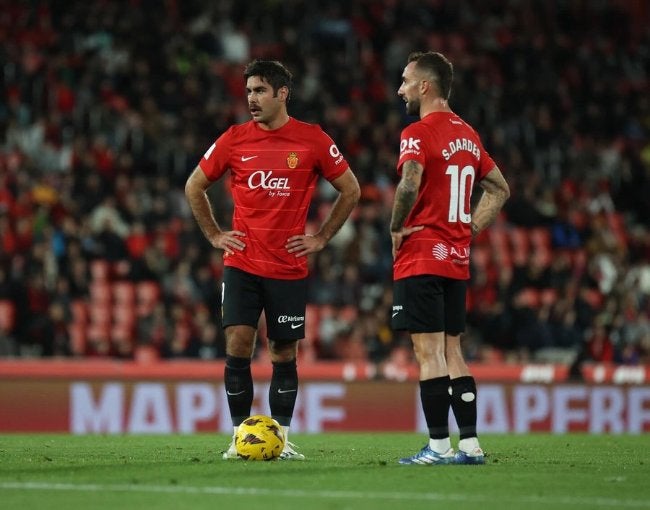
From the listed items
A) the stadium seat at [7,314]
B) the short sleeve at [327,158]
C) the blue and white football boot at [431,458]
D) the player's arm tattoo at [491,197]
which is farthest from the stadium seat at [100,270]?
the blue and white football boot at [431,458]

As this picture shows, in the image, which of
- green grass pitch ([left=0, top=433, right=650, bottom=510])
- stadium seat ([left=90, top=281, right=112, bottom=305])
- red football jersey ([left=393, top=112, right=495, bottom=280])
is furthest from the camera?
stadium seat ([left=90, top=281, right=112, bottom=305])

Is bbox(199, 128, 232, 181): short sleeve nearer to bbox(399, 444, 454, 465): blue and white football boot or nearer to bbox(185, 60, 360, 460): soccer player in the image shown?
bbox(185, 60, 360, 460): soccer player

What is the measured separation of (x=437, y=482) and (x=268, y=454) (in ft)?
5.26

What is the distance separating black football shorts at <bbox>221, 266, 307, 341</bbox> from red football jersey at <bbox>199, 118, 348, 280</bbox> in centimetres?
6

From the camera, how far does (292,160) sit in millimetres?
9008

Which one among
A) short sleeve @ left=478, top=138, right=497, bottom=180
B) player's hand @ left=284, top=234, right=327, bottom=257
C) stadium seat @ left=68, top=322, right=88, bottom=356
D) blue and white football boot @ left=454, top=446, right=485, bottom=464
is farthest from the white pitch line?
stadium seat @ left=68, top=322, right=88, bottom=356

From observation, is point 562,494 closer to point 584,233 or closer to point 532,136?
point 584,233

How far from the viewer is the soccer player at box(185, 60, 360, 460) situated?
8953 mm

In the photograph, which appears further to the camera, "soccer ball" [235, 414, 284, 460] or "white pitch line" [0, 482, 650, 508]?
"soccer ball" [235, 414, 284, 460]

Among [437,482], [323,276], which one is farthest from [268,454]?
[323,276]

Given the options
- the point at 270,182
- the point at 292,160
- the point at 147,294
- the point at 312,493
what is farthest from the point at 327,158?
the point at 147,294

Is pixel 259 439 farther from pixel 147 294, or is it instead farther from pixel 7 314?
pixel 147 294

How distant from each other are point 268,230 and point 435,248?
121 cm

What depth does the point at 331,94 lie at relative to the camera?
23.5 meters
